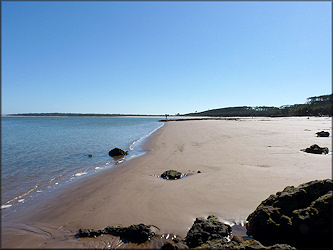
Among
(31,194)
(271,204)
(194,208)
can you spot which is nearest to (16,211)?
(31,194)

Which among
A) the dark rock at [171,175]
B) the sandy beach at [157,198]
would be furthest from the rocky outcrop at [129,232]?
the dark rock at [171,175]

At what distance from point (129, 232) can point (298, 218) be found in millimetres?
3505

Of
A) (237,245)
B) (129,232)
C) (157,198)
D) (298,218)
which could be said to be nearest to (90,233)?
(129,232)

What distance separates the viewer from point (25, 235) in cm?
466

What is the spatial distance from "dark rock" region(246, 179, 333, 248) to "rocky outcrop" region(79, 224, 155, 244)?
2.31 metres

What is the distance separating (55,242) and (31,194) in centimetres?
418

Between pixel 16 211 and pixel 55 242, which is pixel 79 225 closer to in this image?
pixel 55 242

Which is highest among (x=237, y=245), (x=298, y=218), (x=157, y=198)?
(x=298, y=218)

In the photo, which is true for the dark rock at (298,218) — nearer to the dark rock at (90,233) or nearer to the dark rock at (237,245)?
the dark rock at (237,245)

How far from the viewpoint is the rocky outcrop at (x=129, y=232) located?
4.23m

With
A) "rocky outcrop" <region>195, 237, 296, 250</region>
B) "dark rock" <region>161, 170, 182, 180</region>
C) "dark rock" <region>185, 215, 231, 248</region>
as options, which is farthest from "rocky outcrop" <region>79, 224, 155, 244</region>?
"dark rock" <region>161, 170, 182, 180</region>

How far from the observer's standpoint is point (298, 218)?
142 inches

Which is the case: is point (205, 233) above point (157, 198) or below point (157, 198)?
above

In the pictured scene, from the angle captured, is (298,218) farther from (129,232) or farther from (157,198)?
(157,198)
